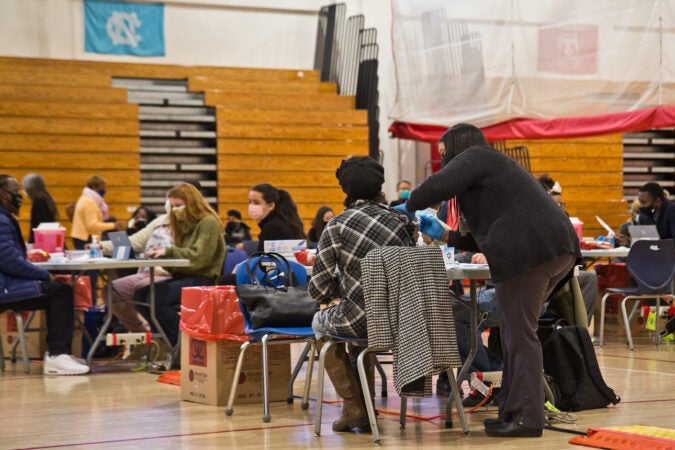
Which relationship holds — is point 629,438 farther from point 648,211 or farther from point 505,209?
point 648,211

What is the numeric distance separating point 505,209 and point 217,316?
1.74m

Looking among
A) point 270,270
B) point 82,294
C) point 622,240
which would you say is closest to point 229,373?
point 270,270

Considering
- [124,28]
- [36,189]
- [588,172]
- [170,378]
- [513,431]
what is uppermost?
[124,28]

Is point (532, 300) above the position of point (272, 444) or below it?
above

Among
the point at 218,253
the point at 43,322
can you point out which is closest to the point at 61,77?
the point at 43,322

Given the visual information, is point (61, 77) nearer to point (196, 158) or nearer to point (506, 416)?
point (196, 158)

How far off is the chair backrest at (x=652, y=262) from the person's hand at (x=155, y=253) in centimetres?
325

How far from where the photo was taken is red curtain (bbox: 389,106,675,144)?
8.61m

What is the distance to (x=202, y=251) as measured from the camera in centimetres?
606

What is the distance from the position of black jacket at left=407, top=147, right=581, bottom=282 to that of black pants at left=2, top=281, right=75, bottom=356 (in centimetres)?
313

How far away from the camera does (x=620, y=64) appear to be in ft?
30.0

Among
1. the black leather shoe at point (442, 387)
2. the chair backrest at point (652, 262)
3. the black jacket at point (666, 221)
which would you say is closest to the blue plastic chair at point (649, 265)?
the chair backrest at point (652, 262)

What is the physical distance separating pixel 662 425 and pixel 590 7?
20.1 ft

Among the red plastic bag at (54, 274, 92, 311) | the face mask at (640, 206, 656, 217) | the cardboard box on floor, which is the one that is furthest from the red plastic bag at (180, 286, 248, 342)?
the face mask at (640, 206, 656, 217)
